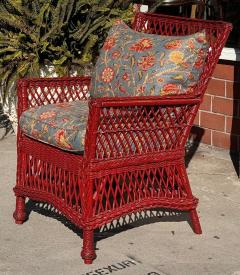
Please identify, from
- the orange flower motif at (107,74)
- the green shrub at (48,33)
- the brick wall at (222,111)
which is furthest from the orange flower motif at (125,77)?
Answer: the brick wall at (222,111)

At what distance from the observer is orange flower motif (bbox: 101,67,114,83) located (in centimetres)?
409

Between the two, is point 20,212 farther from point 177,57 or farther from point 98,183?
point 177,57

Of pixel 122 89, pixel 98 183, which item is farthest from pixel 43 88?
pixel 98 183

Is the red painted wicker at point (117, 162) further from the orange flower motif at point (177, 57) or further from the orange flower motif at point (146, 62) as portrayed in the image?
the orange flower motif at point (146, 62)

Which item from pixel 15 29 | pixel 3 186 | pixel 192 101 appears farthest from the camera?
pixel 15 29

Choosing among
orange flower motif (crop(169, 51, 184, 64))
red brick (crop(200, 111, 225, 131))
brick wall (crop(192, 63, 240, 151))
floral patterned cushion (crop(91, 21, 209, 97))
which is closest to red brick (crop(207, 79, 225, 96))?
brick wall (crop(192, 63, 240, 151))

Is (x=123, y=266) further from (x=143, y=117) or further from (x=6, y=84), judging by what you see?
(x=6, y=84)

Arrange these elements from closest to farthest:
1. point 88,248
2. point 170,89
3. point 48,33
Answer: point 88,248 → point 170,89 → point 48,33

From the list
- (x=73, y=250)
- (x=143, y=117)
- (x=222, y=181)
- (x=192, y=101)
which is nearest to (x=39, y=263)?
(x=73, y=250)

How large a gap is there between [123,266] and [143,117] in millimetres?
724

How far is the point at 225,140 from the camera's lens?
5562mm

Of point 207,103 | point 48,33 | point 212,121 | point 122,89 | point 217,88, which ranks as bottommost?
point 212,121

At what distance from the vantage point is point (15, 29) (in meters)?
5.36

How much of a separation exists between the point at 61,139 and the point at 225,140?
2253mm
